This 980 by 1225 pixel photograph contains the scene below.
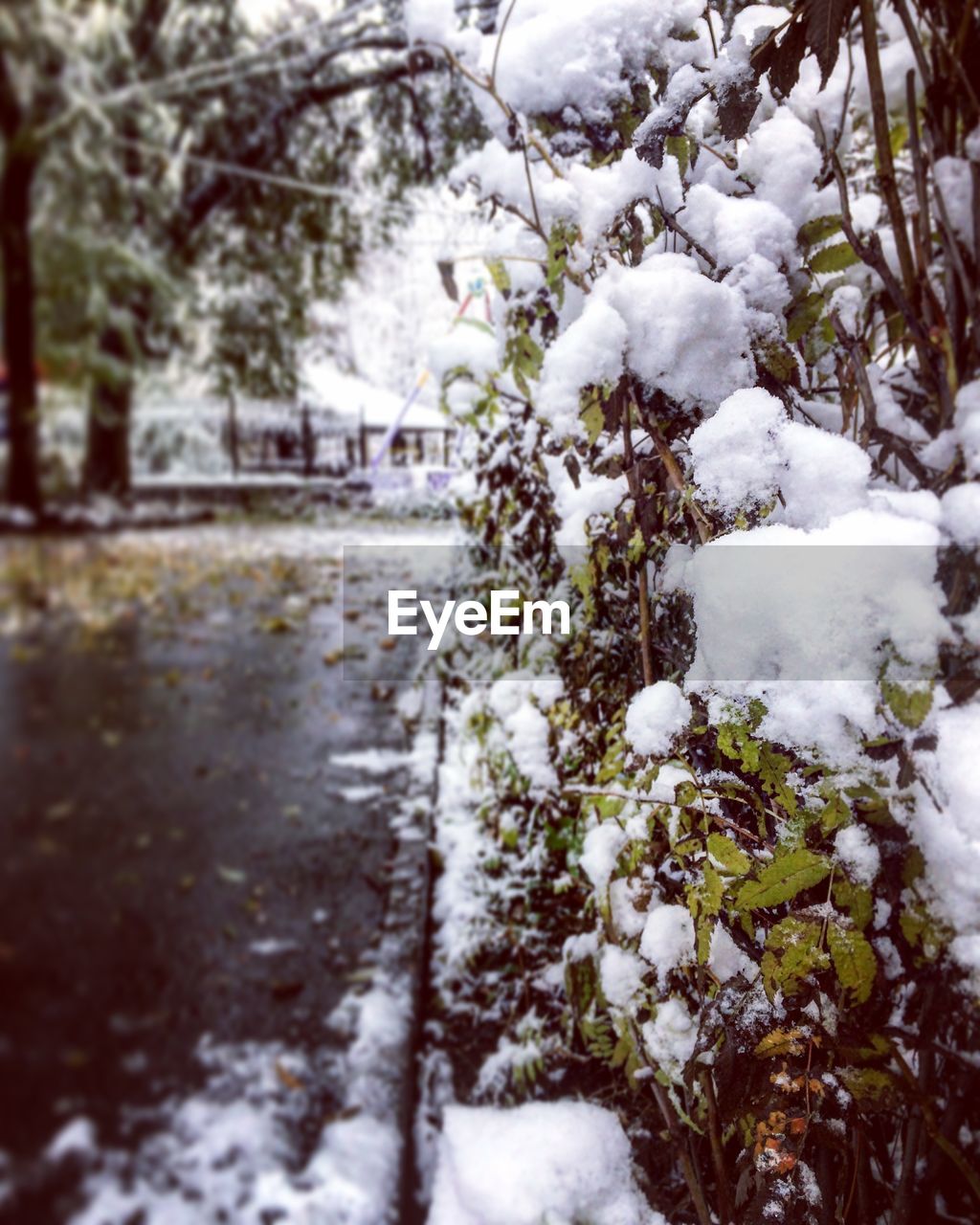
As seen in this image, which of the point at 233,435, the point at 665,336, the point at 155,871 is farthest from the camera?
the point at 233,435

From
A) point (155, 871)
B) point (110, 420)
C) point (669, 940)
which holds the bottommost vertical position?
point (155, 871)

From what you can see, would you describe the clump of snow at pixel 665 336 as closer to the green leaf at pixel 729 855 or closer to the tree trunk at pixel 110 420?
the green leaf at pixel 729 855

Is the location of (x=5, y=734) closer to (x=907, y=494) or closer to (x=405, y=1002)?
(x=405, y=1002)

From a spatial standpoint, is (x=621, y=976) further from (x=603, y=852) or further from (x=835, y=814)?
(x=835, y=814)

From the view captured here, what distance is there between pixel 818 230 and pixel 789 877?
575 mm

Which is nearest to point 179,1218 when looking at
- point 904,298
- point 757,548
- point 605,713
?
point 605,713

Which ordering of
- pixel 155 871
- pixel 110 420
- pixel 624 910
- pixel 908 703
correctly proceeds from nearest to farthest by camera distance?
pixel 908 703 → pixel 624 910 → pixel 110 420 → pixel 155 871

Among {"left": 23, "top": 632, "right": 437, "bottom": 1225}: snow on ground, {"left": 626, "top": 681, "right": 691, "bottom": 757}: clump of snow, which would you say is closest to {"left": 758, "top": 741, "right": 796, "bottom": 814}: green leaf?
{"left": 626, "top": 681, "right": 691, "bottom": 757}: clump of snow

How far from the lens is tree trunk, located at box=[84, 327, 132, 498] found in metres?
1.99

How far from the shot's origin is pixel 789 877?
0.62 m

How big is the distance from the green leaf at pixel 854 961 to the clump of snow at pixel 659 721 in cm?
22

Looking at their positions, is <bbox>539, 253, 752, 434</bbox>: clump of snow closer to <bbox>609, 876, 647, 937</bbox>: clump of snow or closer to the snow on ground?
<bbox>609, 876, 647, 937</bbox>: clump of snow

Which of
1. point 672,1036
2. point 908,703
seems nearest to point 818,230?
point 908,703

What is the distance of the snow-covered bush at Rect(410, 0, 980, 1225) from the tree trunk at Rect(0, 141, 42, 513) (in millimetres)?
893
